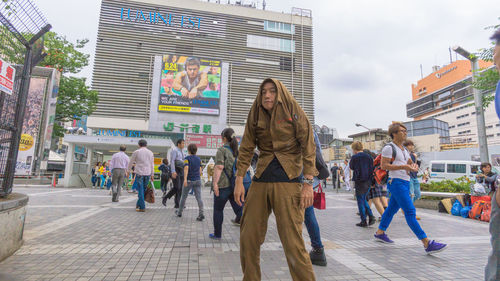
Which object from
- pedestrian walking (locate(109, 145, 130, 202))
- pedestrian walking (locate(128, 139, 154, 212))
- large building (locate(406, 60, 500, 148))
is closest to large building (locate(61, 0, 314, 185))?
pedestrian walking (locate(109, 145, 130, 202))

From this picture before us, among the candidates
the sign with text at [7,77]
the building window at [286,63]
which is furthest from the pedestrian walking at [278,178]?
the building window at [286,63]

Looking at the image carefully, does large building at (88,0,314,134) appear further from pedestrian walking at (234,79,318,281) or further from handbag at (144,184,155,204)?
pedestrian walking at (234,79,318,281)

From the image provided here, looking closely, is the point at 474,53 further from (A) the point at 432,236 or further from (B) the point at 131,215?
(B) the point at 131,215

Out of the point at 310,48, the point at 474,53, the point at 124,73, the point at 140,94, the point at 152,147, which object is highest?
the point at 310,48

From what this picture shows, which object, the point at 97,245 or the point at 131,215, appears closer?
the point at 97,245

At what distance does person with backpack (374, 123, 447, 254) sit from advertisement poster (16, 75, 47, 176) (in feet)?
61.3

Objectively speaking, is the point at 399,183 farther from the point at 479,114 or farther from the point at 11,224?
the point at 479,114

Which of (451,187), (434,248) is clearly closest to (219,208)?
(434,248)

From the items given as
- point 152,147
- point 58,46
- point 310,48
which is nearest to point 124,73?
point 58,46

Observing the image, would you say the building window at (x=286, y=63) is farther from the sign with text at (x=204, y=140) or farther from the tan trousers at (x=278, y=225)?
the tan trousers at (x=278, y=225)

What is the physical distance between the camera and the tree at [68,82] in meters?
20.6

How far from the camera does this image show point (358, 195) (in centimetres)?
539

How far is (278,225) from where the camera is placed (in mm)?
1921

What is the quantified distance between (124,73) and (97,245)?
3498 cm
